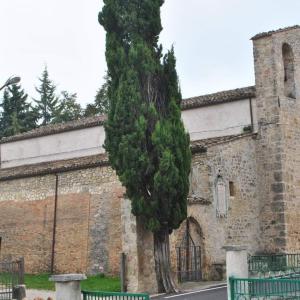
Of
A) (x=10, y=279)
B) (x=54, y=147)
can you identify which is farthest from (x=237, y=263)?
(x=54, y=147)

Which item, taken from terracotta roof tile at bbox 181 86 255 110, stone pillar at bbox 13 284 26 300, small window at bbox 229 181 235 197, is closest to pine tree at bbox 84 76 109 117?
terracotta roof tile at bbox 181 86 255 110

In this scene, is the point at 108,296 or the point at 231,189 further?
the point at 231,189

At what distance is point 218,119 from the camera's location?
28.2 metres

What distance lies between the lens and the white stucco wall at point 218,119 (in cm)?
2759

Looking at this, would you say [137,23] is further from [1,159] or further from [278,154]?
[1,159]

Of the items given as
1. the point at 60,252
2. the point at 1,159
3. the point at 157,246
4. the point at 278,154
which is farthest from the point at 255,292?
the point at 1,159

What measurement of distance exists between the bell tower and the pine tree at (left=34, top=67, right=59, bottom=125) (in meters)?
35.8

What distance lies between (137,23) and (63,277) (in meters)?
12.1

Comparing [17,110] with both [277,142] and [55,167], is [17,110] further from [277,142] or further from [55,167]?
[277,142]

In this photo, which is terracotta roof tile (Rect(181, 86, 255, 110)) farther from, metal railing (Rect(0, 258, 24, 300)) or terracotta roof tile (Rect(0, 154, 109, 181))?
metal railing (Rect(0, 258, 24, 300))

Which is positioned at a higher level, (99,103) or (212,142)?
(99,103)

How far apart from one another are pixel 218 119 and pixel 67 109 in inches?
1325

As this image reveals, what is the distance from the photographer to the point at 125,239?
2017 centimetres

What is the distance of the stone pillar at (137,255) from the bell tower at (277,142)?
7953 millimetres
